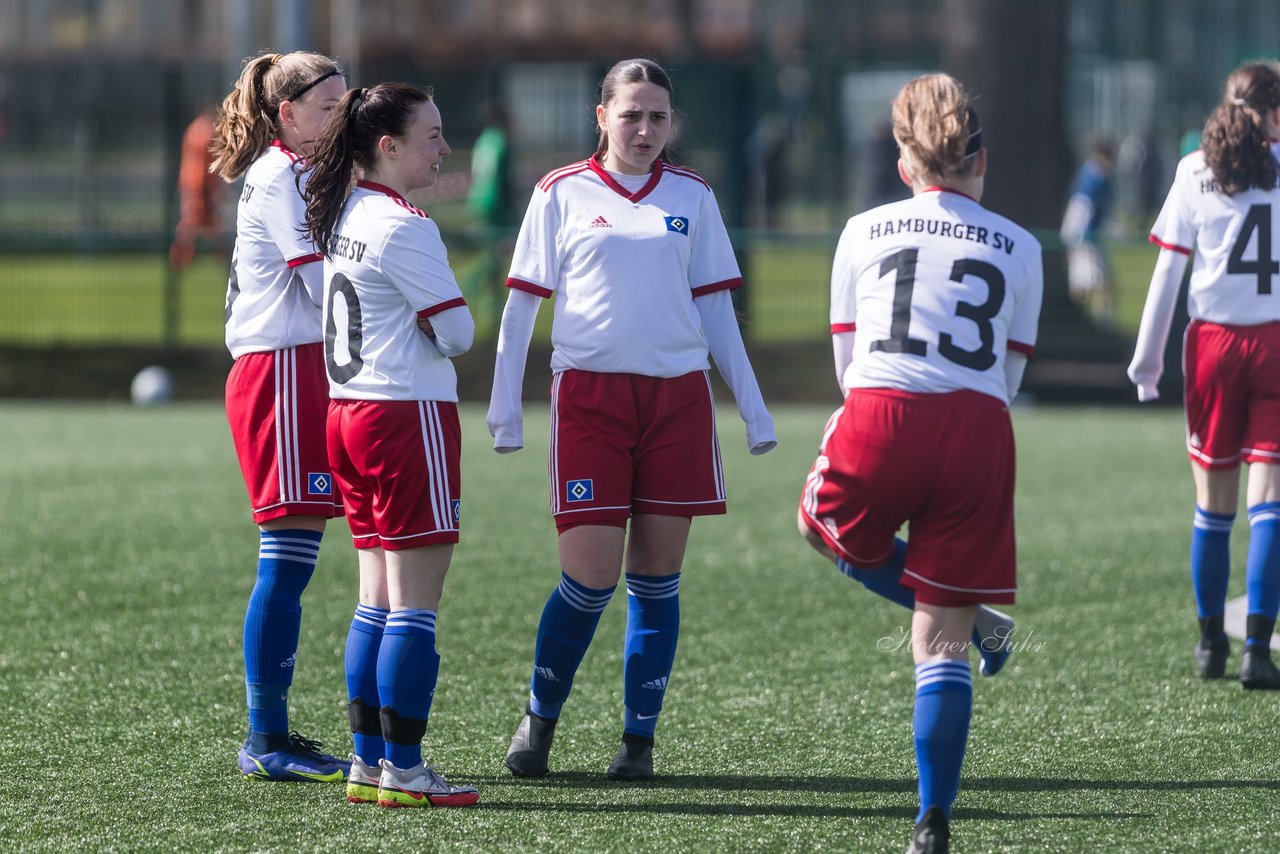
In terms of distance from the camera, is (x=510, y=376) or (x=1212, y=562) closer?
(x=510, y=376)

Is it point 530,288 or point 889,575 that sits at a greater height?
point 530,288

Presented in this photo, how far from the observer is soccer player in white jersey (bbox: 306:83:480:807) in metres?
4.22

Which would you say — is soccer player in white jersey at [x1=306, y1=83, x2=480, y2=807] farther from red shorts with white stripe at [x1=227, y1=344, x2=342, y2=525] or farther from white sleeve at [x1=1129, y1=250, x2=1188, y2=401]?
white sleeve at [x1=1129, y1=250, x2=1188, y2=401]

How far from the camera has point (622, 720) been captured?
17.5 ft

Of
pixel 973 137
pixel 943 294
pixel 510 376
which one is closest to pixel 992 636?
pixel 943 294

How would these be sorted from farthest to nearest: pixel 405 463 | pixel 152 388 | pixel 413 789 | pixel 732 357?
pixel 152 388, pixel 732 357, pixel 413 789, pixel 405 463

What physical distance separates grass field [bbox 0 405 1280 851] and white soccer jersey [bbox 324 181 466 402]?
3.56 ft

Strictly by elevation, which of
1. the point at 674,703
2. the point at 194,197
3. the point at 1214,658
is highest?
the point at 194,197

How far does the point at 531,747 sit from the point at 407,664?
64 centimetres

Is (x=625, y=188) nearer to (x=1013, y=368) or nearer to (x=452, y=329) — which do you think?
(x=452, y=329)

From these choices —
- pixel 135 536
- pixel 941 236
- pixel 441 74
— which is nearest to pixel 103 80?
pixel 441 74

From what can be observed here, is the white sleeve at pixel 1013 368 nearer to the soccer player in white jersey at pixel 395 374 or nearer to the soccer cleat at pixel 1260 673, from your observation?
the soccer player in white jersey at pixel 395 374

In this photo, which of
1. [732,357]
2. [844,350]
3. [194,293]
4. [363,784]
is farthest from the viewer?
[194,293]

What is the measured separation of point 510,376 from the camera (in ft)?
14.9
